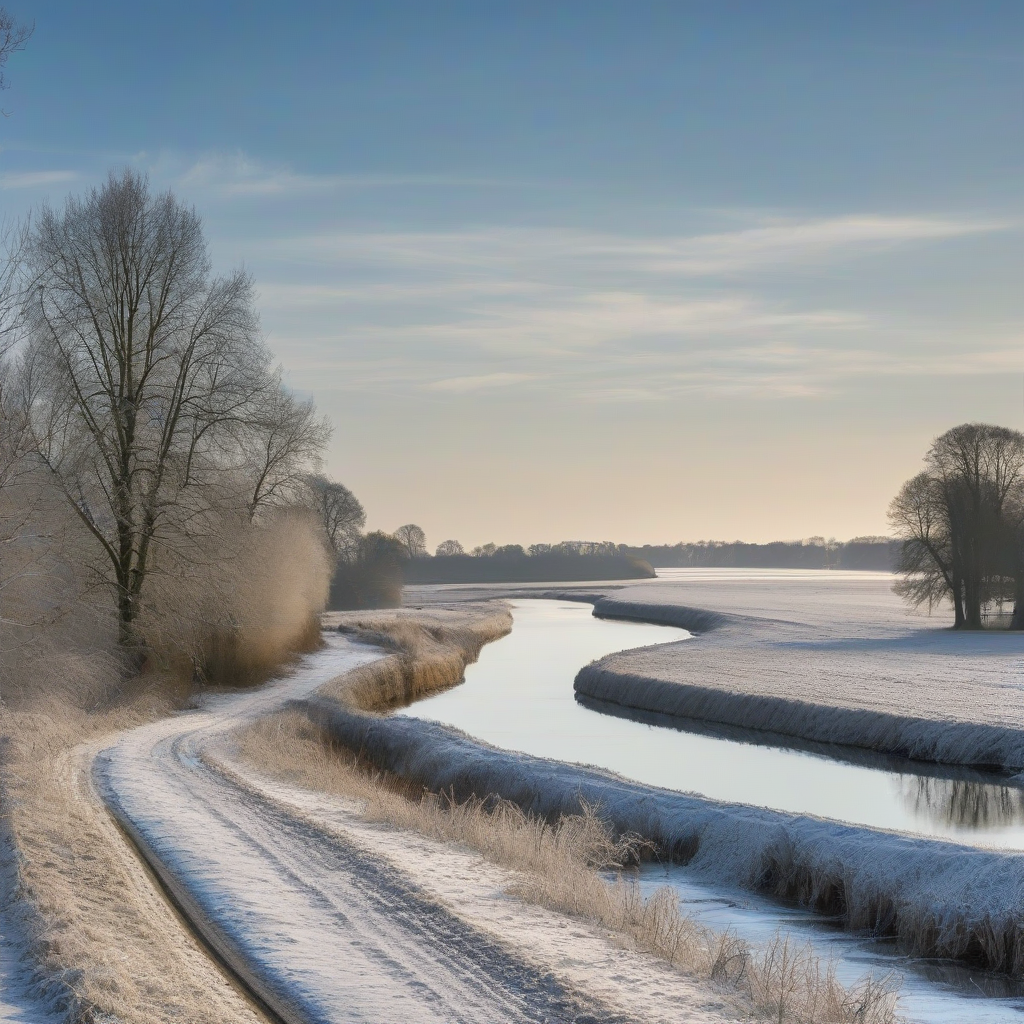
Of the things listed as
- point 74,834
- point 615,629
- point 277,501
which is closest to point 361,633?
point 277,501

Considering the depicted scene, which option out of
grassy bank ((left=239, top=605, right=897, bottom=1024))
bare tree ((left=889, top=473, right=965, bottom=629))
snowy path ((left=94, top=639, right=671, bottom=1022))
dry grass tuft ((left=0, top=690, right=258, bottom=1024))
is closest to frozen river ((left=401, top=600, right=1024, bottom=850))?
grassy bank ((left=239, top=605, right=897, bottom=1024))

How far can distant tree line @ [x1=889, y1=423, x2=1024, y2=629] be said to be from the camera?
5544cm

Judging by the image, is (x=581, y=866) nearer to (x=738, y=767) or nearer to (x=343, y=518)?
(x=738, y=767)

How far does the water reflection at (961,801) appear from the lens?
18.2 meters

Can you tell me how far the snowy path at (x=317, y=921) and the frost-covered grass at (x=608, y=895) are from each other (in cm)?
144

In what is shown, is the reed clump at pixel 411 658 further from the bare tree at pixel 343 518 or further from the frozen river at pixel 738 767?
the bare tree at pixel 343 518

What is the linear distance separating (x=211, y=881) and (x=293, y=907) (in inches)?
48.2

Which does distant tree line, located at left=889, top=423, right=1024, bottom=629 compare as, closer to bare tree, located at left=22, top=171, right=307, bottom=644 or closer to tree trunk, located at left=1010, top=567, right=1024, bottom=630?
tree trunk, located at left=1010, top=567, right=1024, bottom=630

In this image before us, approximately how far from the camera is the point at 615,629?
6838 cm

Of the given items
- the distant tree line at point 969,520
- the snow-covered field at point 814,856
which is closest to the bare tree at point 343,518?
the distant tree line at point 969,520

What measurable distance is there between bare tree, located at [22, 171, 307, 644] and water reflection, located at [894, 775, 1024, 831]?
19213 millimetres

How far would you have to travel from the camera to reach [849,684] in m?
32.5

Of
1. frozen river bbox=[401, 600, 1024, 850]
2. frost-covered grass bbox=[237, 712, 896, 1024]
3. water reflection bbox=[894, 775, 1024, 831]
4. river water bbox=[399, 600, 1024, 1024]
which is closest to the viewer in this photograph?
A: frost-covered grass bbox=[237, 712, 896, 1024]

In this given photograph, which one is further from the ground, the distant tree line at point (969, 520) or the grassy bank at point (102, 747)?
the distant tree line at point (969, 520)
